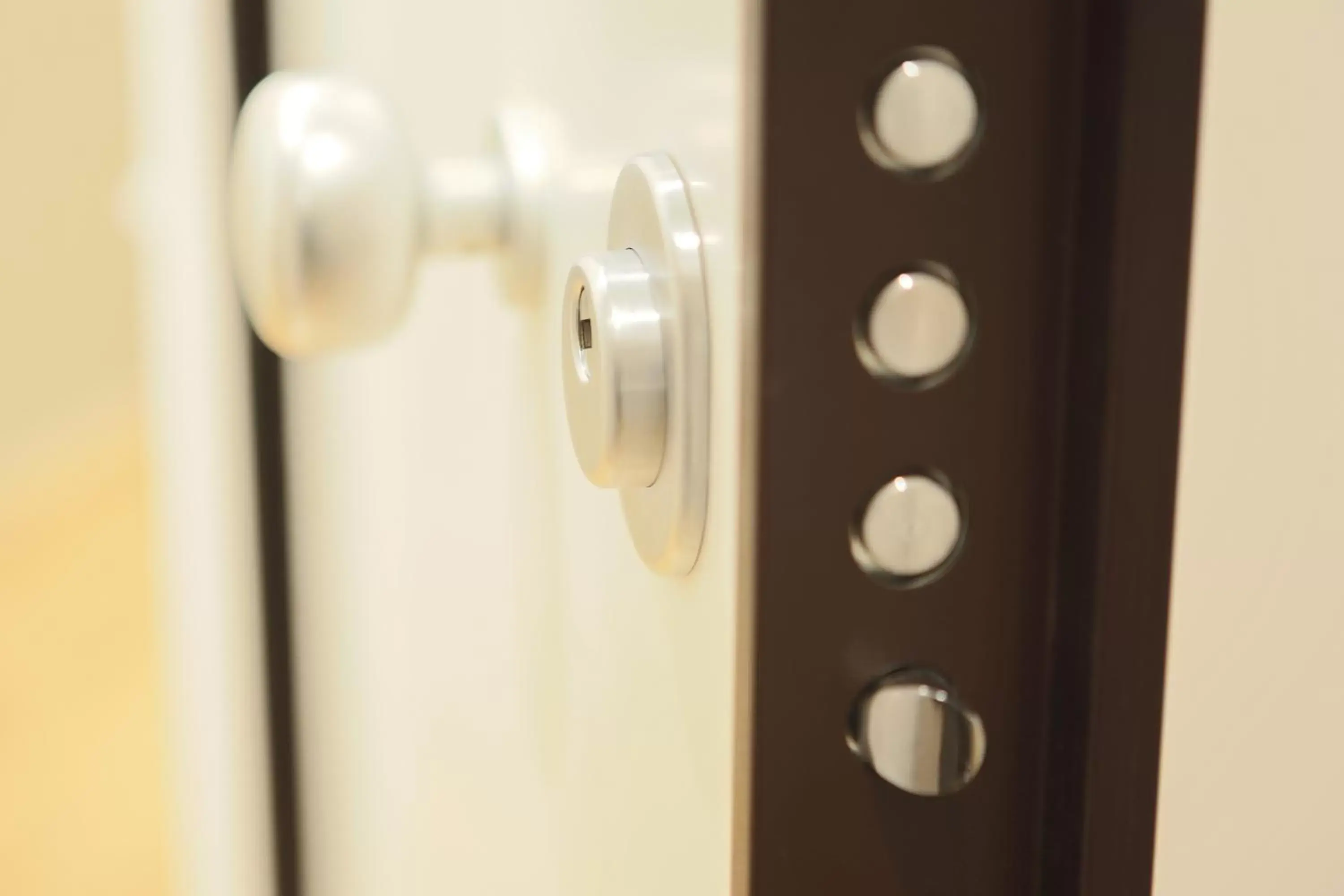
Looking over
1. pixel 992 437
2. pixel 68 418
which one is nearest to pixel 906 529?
pixel 992 437

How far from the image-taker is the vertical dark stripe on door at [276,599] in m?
0.64

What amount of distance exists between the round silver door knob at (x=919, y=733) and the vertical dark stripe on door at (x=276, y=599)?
1.67ft

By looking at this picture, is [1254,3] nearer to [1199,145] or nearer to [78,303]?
[1199,145]

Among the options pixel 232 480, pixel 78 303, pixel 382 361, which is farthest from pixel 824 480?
pixel 78 303

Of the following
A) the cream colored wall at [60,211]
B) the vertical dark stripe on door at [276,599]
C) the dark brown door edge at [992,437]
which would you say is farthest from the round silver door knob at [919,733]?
the cream colored wall at [60,211]

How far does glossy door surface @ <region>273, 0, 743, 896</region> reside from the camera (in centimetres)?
19

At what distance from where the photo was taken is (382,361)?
45cm

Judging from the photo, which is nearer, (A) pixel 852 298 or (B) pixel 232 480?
(A) pixel 852 298

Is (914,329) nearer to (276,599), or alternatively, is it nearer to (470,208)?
(470,208)

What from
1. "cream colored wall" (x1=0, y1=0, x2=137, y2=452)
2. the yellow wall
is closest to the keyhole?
the yellow wall

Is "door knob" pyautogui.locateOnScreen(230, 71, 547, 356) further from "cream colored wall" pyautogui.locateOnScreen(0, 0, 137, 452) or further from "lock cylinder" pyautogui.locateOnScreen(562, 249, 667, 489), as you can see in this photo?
"cream colored wall" pyautogui.locateOnScreen(0, 0, 137, 452)

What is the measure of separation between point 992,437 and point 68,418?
5.20 feet

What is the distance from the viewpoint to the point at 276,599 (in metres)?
0.66

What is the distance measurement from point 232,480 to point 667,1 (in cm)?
49
